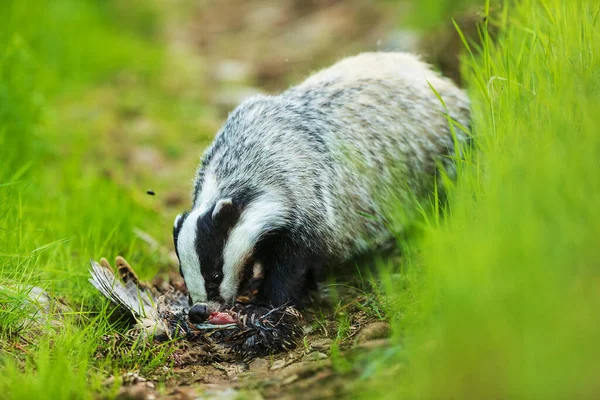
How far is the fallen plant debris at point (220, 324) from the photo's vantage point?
9.60ft

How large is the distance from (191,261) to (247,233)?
1.01 ft

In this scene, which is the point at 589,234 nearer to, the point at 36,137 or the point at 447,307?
the point at 447,307

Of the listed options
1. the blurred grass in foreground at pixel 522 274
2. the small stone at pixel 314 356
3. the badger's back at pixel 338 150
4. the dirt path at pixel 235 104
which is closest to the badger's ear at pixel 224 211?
the badger's back at pixel 338 150

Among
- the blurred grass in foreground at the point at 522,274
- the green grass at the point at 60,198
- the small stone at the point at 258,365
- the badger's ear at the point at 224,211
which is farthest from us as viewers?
the badger's ear at the point at 224,211

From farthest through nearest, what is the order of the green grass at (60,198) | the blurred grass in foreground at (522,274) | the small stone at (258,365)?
1. the small stone at (258,365)
2. the green grass at (60,198)
3. the blurred grass in foreground at (522,274)

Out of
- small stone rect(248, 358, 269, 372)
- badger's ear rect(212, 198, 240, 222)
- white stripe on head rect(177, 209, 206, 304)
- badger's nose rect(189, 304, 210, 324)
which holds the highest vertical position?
badger's ear rect(212, 198, 240, 222)

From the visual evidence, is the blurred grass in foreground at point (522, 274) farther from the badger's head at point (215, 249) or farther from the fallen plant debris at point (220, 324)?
the badger's head at point (215, 249)

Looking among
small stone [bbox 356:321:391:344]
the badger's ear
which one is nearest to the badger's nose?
the badger's ear

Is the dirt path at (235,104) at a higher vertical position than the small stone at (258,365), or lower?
higher

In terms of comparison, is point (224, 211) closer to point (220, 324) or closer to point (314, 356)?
point (220, 324)

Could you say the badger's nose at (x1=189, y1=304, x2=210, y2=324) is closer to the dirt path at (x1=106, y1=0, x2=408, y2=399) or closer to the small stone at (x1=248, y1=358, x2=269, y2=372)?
the dirt path at (x1=106, y1=0, x2=408, y2=399)

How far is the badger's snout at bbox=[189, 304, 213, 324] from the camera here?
2949mm

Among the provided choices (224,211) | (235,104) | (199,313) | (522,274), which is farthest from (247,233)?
(235,104)

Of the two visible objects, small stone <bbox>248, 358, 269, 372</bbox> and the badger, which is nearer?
small stone <bbox>248, 358, 269, 372</bbox>
